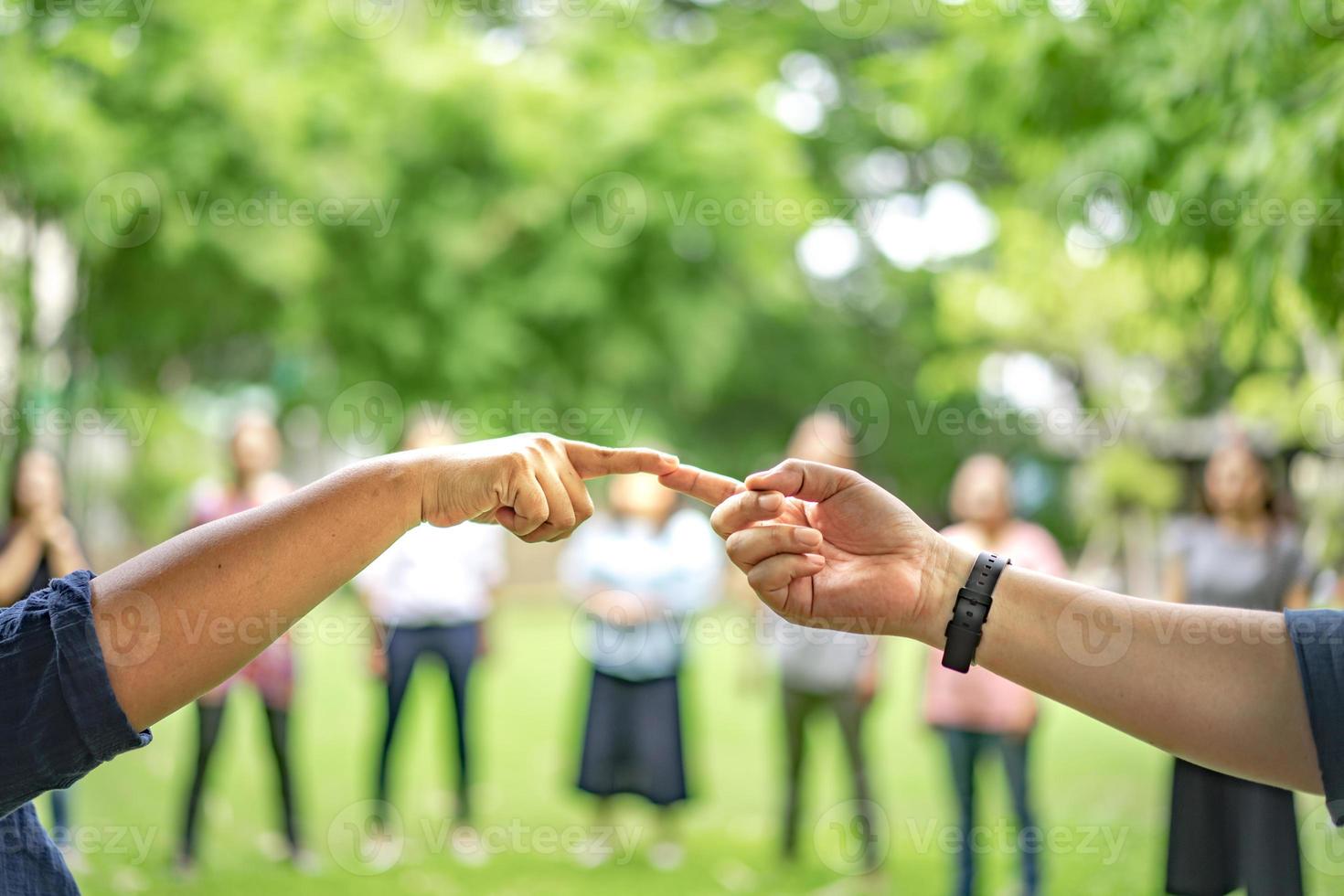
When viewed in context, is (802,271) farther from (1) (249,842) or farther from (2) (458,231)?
(1) (249,842)

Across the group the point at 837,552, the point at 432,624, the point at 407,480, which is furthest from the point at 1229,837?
the point at 432,624

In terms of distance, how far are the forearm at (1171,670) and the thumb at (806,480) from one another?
0.34 metres

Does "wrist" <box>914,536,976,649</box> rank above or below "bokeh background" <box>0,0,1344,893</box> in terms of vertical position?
below

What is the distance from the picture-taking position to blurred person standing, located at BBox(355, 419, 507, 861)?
560cm

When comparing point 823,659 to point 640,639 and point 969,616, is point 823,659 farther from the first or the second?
point 969,616

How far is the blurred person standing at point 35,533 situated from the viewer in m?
4.86

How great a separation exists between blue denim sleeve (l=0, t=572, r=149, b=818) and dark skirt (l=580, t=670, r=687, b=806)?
4.49m

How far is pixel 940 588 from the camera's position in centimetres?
181

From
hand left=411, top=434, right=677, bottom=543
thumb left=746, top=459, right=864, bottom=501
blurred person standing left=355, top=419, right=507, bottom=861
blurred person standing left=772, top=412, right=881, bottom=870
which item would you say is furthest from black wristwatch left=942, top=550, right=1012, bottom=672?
blurred person standing left=355, top=419, right=507, bottom=861

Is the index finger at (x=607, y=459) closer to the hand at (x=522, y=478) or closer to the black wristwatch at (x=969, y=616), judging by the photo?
the hand at (x=522, y=478)

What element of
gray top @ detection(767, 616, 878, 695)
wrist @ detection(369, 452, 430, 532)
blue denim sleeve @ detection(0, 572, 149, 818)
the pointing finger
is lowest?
blue denim sleeve @ detection(0, 572, 149, 818)

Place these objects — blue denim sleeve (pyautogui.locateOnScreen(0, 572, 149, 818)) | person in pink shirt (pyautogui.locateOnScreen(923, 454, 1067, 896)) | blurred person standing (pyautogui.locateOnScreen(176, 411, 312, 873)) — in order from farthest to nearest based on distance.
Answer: blurred person standing (pyautogui.locateOnScreen(176, 411, 312, 873)), person in pink shirt (pyautogui.locateOnScreen(923, 454, 1067, 896)), blue denim sleeve (pyautogui.locateOnScreen(0, 572, 149, 818))

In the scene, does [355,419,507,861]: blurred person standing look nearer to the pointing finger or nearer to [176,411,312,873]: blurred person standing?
[176,411,312,873]: blurred person standing

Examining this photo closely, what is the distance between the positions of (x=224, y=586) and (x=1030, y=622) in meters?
1.07
